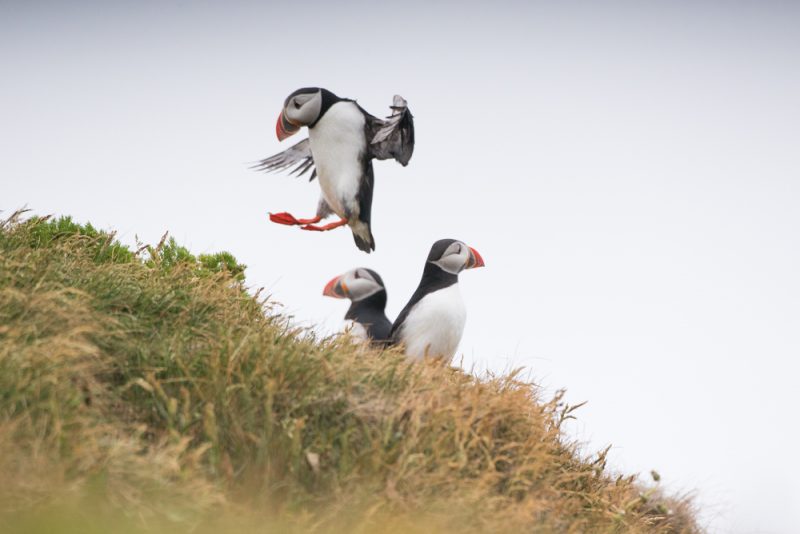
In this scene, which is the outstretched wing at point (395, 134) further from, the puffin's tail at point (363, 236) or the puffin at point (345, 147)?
the puffin's tail at point (363, 236)

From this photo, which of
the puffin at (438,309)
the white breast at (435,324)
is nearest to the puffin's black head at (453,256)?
the puffin at (438,309)

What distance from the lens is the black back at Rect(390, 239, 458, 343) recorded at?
23.7 feet

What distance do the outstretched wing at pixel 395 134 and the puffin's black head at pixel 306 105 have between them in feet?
1.56

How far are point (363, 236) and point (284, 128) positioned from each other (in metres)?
1.26

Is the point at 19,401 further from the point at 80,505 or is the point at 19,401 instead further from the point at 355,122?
the point at 355,122

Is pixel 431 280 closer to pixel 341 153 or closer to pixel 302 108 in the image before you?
pixel 341 153

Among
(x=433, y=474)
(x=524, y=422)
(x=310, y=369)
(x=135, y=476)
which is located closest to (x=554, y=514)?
(x=524, y=422)

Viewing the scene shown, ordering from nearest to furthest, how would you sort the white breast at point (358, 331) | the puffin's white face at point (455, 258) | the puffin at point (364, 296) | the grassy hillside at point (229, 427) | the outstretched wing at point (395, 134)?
the grassy hillside at point (229, 427), the puffin's white face at point (455, 258), the white breast at point (358, 331), the puffin at point (364, 296), the outstretched wing at point (395, 134)

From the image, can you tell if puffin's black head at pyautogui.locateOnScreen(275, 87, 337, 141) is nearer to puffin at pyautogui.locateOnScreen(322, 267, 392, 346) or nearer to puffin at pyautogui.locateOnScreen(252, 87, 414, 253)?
puffin at pyautogui.locateOnScreen(252, 87, 414, 253)

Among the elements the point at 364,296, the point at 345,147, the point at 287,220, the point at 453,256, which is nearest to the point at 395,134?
the point at 345,147

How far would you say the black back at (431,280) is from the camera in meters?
7.21

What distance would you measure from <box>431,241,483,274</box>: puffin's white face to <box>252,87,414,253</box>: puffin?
1.07 meters

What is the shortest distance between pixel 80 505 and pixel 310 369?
5.87 feet

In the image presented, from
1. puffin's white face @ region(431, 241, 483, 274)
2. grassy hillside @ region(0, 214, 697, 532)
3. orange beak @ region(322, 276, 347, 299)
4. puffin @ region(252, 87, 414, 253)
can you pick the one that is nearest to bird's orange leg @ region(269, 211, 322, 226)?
puffin @ region(252, 87, 414, 253)
